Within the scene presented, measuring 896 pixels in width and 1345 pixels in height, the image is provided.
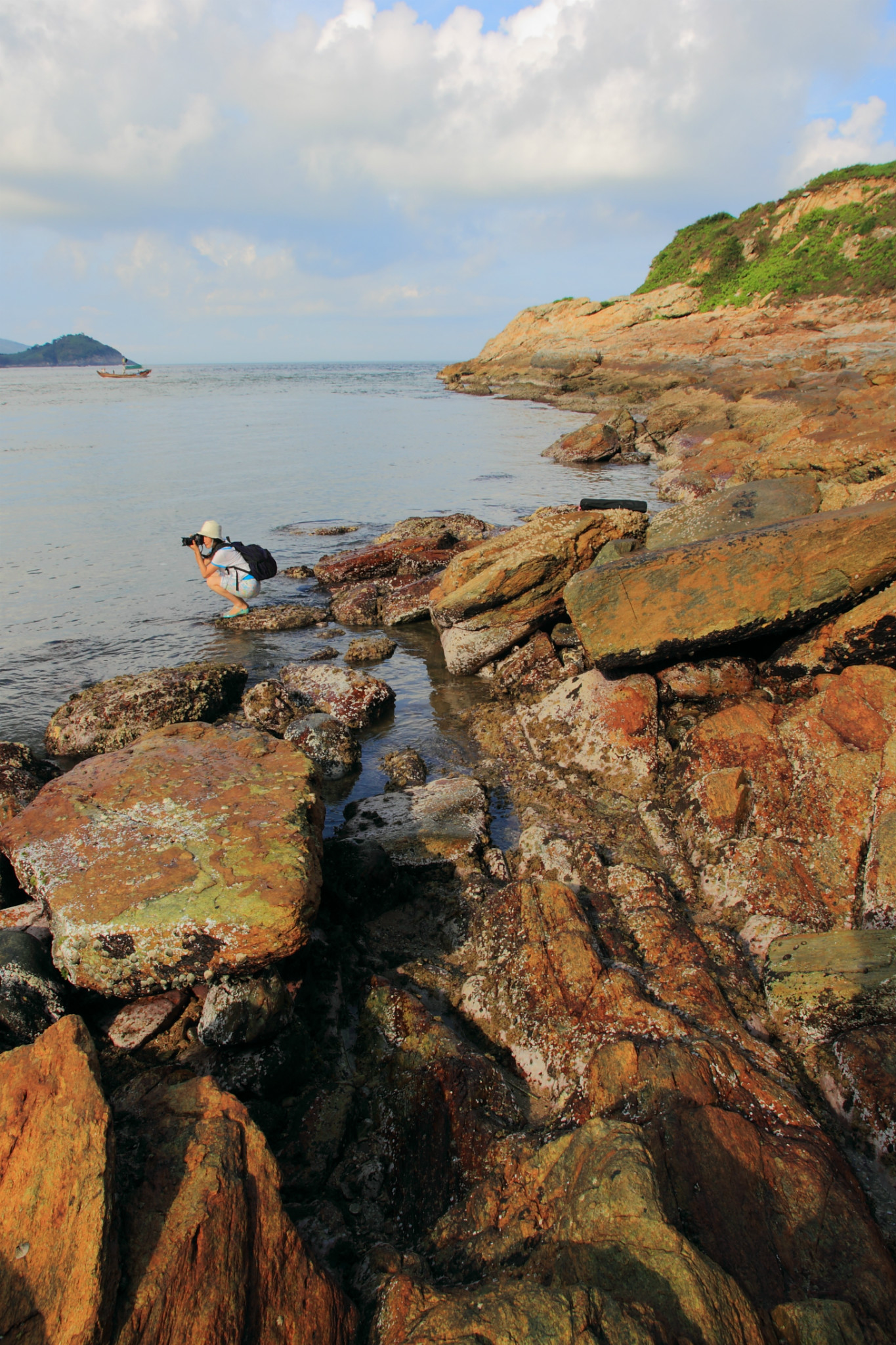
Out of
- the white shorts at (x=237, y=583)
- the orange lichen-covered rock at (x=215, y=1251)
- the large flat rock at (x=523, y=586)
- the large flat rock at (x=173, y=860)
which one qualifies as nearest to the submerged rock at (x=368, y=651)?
the large flat rock at (x=523, y=586)

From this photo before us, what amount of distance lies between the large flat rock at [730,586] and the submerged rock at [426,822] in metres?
1.91

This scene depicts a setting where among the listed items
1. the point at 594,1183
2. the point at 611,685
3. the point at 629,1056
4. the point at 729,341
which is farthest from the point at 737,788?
the point at 729,341

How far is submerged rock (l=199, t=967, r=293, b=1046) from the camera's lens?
3.76 metres

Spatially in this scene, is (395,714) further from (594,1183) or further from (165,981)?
(594,1183)

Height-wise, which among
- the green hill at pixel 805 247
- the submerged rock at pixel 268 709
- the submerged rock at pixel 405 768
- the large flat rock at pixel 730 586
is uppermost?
the green hill at pixel 805 247

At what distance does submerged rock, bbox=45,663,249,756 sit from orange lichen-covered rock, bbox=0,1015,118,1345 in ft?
16.8

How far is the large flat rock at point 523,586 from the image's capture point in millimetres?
8977

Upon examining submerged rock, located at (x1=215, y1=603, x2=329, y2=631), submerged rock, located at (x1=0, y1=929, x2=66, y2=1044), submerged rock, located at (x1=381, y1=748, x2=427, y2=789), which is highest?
submerged rock, located at (x1=0, y1=929, x2=66, y2=1044)

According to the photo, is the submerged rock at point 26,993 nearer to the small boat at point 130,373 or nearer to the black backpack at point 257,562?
the black backpack at point 257,562

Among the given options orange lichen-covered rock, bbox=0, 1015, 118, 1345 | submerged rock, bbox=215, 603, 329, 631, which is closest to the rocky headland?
orange lichen-covered rock, bbox=0, 1015, 118, 1345

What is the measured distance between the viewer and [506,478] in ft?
77.3

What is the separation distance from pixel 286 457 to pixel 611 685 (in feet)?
83.7

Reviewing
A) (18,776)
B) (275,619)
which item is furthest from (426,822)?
(275,619)

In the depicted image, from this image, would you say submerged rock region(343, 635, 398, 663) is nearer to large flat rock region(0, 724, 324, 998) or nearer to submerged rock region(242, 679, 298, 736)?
submerged rock region(242, 679, 298, 736)
